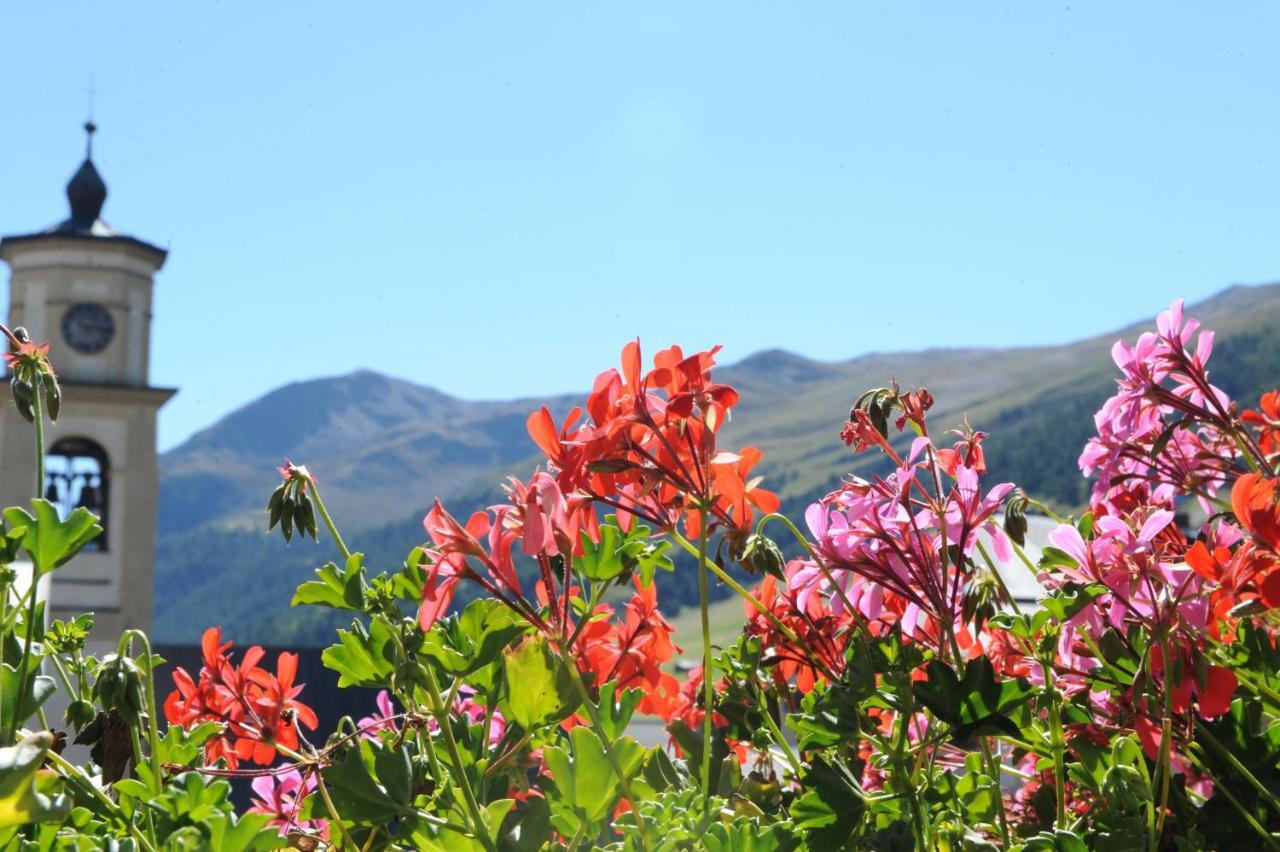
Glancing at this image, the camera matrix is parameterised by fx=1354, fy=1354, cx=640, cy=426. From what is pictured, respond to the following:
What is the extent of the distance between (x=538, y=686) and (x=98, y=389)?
34.5 metres

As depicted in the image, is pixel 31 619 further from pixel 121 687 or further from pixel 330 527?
pixel 330 527

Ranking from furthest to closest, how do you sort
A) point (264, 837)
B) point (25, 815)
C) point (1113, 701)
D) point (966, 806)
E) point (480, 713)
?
point (480, 713)
point (1113, 701)
point (966, 806)
point (264, 837)
point (25, 815)

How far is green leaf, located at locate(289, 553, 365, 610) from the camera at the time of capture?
2.53 feet

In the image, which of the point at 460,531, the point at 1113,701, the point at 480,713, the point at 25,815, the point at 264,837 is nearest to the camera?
the point at 25,815

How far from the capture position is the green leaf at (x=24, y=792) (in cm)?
52

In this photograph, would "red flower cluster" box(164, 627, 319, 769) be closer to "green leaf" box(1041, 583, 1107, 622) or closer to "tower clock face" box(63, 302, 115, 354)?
"green leaf" box(1041, 583, 1107, 622)

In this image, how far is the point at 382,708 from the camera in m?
1.29

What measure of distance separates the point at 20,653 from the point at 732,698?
1.74 feet

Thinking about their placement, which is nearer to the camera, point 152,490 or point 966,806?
point 966,806

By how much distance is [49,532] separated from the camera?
78cm

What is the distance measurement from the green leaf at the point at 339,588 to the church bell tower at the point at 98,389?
30.9 meters

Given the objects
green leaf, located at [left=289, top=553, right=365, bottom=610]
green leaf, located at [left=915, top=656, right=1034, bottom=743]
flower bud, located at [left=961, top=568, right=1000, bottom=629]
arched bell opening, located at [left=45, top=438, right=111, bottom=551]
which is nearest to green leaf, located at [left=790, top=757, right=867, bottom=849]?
green leaf, located at [left=915, top=656, right=1034, bottom=743]

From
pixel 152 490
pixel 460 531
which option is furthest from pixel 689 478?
pixel 152 490

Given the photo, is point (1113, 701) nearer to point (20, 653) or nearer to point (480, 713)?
point (480, 713)
